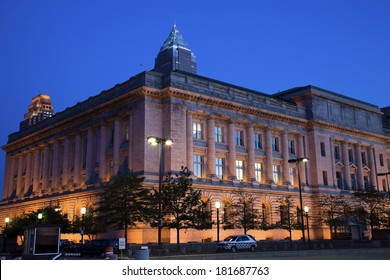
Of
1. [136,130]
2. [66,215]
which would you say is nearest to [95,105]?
[136,130]

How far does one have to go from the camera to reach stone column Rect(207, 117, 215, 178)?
57.7 meters

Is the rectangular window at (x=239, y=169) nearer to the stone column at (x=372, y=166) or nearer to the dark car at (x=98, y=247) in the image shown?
the dark car at (x=98, y=247)

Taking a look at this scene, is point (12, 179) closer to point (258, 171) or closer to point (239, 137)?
point (239, 137)

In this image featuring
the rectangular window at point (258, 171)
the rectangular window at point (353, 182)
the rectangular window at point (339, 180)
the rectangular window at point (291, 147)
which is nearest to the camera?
the rectangular window at point (258, 171)

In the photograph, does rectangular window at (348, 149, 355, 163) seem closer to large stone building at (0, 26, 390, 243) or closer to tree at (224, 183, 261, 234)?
large stone building at (0, 26, 390, 243)

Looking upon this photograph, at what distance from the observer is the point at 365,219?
70500 mm

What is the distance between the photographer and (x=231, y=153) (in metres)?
60.5

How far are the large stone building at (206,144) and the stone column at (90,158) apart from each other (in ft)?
0.45

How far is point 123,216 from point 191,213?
670 cm

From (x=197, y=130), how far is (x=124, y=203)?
17.5 m

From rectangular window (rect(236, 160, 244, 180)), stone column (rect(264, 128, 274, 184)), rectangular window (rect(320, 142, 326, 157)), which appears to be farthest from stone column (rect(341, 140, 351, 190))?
rectangular window (rect(236, 160, 244, 180))

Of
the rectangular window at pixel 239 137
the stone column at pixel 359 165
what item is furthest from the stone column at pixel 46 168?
the stone column at pixel 359 165

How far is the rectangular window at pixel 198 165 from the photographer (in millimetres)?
57031

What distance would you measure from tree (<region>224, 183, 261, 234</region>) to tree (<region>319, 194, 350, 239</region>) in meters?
13.9
